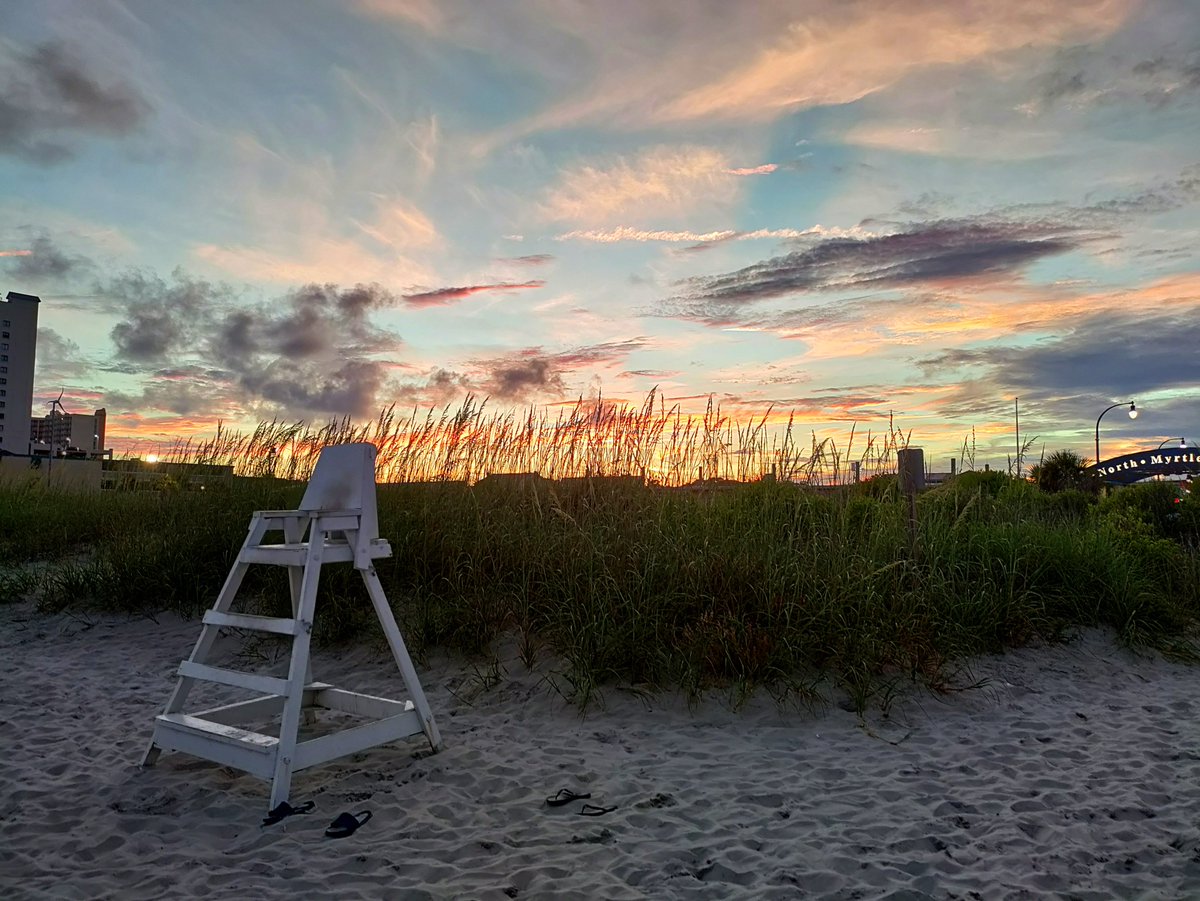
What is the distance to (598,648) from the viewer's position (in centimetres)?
519

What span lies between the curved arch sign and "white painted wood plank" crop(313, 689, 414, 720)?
87.1ft

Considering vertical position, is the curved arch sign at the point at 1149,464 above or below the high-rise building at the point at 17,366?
below

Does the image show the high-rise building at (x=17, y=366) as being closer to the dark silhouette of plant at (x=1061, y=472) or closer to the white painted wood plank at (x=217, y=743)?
the dark silhouette of plant at (x=1061, y=472)

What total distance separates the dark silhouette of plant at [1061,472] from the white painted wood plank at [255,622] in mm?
23053

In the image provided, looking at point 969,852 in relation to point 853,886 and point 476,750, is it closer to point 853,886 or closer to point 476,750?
point 853,886

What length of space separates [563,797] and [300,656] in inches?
54.4

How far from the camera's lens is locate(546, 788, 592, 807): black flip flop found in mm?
3722

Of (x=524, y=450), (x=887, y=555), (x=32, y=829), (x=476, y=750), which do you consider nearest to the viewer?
(x=32, y=829)

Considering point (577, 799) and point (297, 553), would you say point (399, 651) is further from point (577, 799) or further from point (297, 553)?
point (577, 799)

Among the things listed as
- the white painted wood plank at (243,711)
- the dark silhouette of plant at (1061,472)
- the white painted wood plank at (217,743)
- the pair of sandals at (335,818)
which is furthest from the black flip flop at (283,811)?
the dark silhouette of plant at (1061,472)

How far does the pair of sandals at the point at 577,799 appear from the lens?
3613 mm

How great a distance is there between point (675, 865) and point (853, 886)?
0.67 metres

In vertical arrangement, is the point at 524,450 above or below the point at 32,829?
above

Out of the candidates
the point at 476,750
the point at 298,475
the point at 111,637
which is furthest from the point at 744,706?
the point at 298,475
